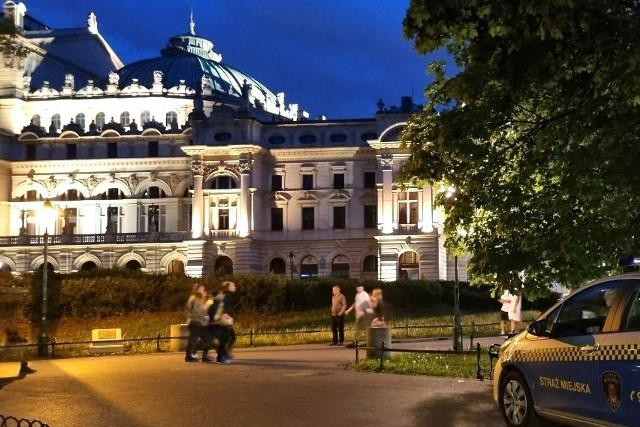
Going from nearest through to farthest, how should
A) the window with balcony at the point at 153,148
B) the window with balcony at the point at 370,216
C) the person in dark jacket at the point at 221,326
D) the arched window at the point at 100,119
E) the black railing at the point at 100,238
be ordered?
the person in dark jacket at the point at 221,326 < the black railing at the point at 100,238 < the window with balcony at the point at 370,216 < the window with balcony at the point at 153,148 < the arched window at the point at 100,119

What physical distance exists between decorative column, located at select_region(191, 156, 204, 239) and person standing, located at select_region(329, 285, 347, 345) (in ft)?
155

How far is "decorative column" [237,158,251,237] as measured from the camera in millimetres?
74250

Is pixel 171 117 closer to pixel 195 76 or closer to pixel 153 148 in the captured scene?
pixel 195 76

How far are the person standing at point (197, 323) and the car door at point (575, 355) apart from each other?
12136mm

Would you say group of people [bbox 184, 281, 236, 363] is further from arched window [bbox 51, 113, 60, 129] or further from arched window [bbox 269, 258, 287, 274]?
arched window [bbox 51, 113, 60, 129]

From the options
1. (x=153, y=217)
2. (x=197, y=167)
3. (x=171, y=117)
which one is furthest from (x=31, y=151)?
(x=197, y=167)

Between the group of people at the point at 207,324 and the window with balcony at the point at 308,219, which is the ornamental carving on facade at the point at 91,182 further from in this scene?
the group of people at the point at 207,324

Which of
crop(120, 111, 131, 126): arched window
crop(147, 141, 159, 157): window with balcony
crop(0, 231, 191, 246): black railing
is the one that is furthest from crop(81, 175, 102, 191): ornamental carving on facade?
crop(120, 111, 131, 126): arched window

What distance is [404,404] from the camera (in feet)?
45.8

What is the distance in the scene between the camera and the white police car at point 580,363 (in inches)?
358

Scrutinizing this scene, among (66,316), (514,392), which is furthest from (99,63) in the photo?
(514,392)

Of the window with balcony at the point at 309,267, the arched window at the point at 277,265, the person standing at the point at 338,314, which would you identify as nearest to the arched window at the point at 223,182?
the arched window at the point at 277,265

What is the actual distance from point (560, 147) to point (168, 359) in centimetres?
1267

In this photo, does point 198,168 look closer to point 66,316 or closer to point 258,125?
point 258,125
